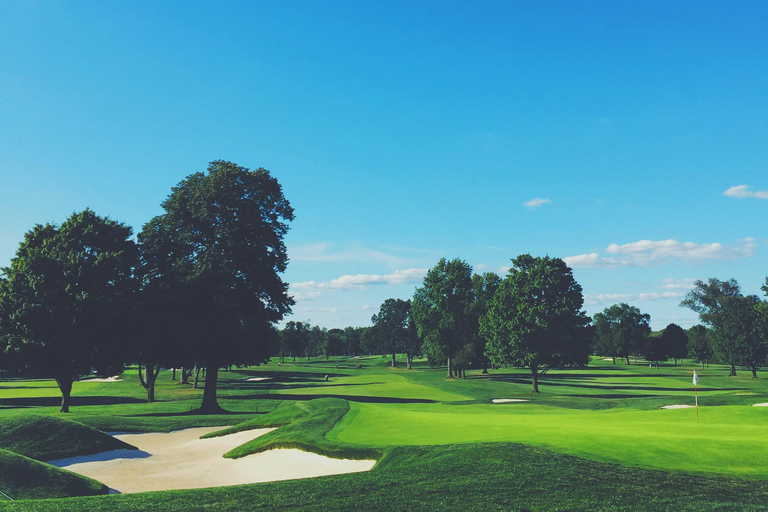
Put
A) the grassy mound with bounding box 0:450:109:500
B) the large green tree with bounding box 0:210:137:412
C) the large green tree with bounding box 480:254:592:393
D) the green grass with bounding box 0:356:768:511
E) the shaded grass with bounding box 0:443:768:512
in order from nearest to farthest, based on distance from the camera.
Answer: the shaded grass with bounding box 0:443:768:512 → the green grass with bounding box 0:356:768:511 → the grassy mound with bounding box 0:450:109:500 → the large green tree with bounding box 0:210:137:412 → the large green tree with bounding box 480:254:592:393

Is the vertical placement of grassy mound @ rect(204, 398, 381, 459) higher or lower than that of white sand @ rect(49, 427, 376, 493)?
higher

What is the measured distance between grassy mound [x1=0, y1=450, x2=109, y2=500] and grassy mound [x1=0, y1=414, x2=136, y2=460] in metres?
6.93

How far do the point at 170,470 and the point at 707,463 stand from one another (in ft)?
60.6

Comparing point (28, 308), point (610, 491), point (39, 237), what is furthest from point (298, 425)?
point (39, 237)

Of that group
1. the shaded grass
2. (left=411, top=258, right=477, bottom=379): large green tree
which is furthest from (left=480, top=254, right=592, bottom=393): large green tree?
the shaded grass

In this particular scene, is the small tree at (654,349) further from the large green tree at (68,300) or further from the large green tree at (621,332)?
the large green tree at (68,300)

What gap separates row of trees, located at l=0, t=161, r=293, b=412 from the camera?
1432 inches

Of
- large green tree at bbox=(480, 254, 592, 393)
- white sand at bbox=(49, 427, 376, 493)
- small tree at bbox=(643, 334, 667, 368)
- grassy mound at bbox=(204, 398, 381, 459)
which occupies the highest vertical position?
large green tree at bbox=(480, 254, 592, 393)


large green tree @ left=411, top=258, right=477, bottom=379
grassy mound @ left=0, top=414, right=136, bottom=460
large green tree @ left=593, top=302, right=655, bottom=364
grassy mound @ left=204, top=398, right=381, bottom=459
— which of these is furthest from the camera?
large green tree @ left=593, top=302, right=655, bottom=364

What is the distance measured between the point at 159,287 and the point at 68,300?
5.99 m

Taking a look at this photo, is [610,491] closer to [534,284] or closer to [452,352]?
[534,284]

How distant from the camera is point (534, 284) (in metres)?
53.8

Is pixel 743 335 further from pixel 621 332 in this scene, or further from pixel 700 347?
pixel 621 332

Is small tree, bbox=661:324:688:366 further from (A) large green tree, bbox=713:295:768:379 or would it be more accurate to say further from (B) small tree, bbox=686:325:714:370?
(A) large green tree, bbox=713:295:768:379
